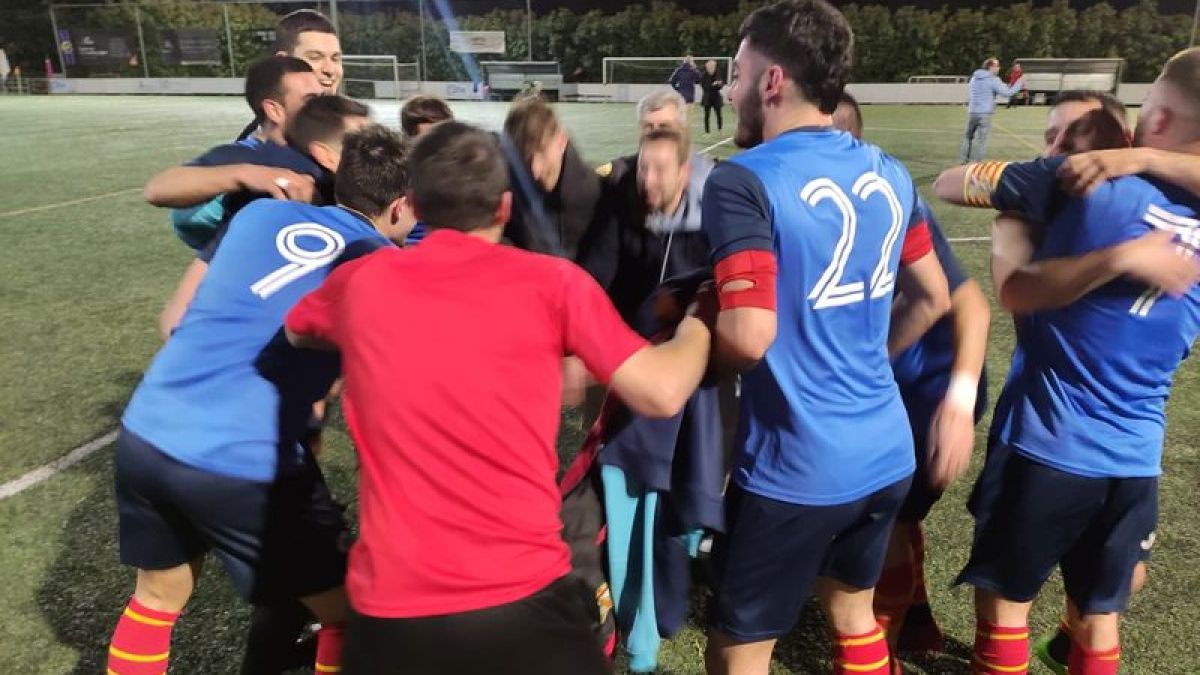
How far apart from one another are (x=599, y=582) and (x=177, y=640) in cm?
182

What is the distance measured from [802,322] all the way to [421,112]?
2997 mm

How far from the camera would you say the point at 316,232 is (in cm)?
229

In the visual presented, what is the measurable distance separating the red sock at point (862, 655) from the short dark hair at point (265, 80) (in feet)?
8.56

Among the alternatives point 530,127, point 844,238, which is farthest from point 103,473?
point 844,238

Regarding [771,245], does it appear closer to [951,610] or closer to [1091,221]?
[1091,221]

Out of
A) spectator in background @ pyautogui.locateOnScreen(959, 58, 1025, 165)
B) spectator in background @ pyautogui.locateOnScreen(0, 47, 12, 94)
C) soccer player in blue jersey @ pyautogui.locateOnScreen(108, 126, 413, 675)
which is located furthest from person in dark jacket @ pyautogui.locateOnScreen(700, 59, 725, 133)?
spectator in background @ pyautogui.locateOnScreen(0, 47, 12, 94)

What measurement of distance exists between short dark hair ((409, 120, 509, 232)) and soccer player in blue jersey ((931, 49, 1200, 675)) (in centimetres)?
138

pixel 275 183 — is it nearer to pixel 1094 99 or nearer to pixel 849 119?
pixel 849 119

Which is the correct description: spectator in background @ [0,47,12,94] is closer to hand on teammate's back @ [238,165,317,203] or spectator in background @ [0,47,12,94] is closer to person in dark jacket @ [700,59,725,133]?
person in dark jacket @ [700,59,725,133]

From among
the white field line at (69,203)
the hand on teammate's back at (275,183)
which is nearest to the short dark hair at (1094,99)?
the hand on teammate's back at (275,183)

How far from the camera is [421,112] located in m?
4.39

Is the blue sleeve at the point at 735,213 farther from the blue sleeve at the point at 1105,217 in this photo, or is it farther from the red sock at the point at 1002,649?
the red sock at the point at 1002,649

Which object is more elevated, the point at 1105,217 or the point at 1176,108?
the point at 1176,108

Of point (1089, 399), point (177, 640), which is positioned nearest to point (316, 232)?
point (177, 640)
